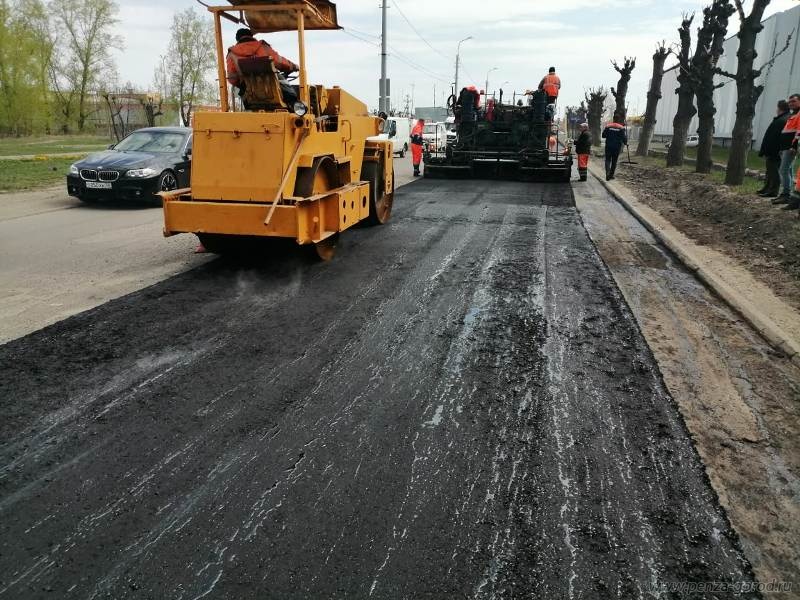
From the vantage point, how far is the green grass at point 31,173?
47.3ft

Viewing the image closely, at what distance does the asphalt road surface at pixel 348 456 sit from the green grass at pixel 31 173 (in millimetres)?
10810

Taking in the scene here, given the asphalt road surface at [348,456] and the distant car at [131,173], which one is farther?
the distant car at [131,173]

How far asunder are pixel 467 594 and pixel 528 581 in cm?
25

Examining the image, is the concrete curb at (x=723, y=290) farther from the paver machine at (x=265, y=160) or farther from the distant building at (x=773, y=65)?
the distant building at (x=773, y=65)

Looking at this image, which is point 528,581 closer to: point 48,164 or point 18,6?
point 48,164

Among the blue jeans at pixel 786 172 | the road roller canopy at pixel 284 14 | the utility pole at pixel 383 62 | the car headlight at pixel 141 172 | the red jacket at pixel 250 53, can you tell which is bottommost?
the car headlight at pixel 141 172

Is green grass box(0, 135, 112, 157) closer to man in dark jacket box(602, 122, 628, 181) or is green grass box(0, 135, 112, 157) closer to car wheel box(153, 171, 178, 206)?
car wheel box(153, 171, 178, 206)

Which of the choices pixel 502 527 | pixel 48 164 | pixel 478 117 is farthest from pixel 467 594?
pixel 48 164

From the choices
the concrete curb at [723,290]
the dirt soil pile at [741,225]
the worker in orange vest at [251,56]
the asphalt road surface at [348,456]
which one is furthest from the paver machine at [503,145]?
the asphalt road surface at [348,456]

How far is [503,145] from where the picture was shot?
18750mm

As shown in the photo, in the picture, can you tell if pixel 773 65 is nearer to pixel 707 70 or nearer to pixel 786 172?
pixel 707 70

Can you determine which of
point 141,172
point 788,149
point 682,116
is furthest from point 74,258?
point 682,116

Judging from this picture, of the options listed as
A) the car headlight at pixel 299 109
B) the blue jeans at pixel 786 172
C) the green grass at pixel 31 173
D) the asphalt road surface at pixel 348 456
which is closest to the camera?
the asphalt road surface at pixel 348 456

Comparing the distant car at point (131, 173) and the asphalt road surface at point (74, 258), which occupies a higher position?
the distant car at point (131, 173)
